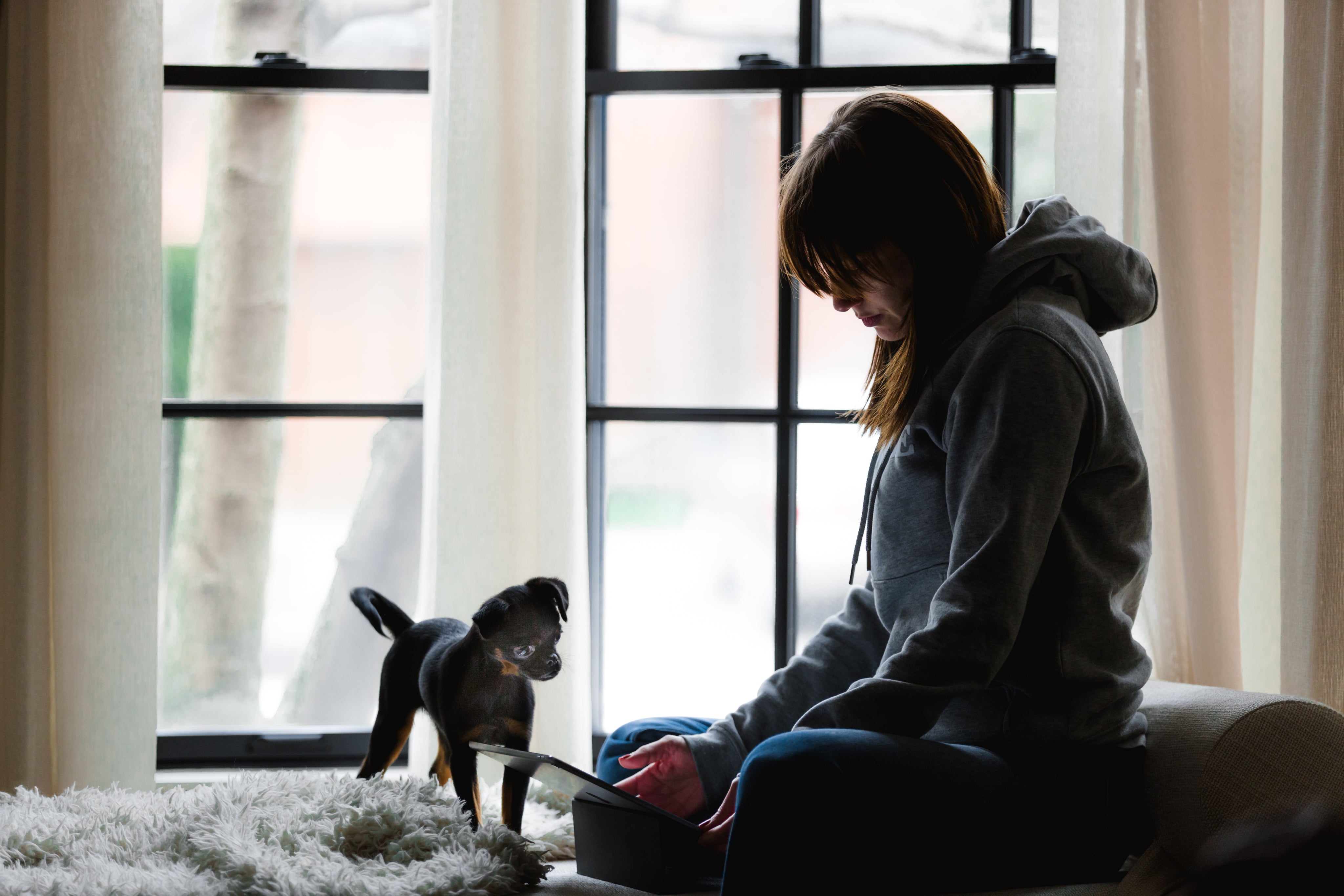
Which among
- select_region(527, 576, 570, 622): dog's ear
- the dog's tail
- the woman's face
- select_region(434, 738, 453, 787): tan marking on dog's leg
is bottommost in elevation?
select_region(434, 738, 453, 787): tan marking on dog's leg

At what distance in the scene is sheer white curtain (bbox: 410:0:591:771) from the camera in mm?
1679

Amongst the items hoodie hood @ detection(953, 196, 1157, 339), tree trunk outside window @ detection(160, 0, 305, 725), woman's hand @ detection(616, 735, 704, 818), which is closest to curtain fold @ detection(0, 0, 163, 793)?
tree trunk outside window @ detection(160, 0, 305, 725)

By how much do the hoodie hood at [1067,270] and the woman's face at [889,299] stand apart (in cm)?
7

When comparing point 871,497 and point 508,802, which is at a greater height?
point 871,497

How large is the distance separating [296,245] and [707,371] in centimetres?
88

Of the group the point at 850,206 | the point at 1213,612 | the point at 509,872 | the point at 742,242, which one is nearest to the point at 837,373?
the point at 742,242

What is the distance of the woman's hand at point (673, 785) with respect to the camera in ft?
4.07

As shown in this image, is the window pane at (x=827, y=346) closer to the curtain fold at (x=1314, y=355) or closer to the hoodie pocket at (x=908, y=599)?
the curtain fold at (x=1314, y=355)

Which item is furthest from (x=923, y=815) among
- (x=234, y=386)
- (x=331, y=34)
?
(x=331, y=34)

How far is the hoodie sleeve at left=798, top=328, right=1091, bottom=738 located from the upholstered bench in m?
0.25

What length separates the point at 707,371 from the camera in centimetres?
201

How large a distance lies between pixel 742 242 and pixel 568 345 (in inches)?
20.2

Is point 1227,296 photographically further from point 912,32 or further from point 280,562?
point 280,562

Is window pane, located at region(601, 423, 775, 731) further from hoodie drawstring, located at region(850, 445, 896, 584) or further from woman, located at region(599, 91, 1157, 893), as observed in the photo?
woman, located at region(599, 91, 1157, 893)
